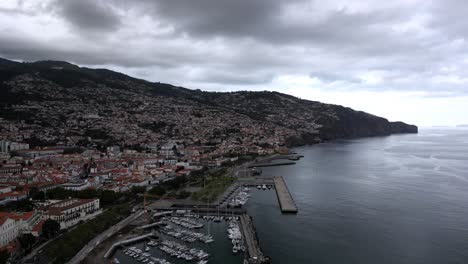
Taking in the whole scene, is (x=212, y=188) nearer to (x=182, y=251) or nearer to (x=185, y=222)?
(x=185, y=222)

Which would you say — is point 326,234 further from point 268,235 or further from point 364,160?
point 364,160

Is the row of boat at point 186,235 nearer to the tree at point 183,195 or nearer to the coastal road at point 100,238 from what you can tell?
the coastal road at point 100,238

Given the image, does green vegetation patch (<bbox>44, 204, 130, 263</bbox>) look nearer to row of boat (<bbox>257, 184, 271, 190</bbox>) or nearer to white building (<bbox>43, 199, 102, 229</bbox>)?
white building (<bbox>43, 199, 102, 229</bbox>)

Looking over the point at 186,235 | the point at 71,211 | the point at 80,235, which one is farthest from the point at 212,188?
the point at 80,235

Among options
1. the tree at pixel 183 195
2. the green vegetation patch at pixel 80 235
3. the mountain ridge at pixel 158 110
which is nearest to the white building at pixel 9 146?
the mountain ridge at pixel 158 110

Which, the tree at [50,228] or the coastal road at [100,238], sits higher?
the tree at [50,228]
